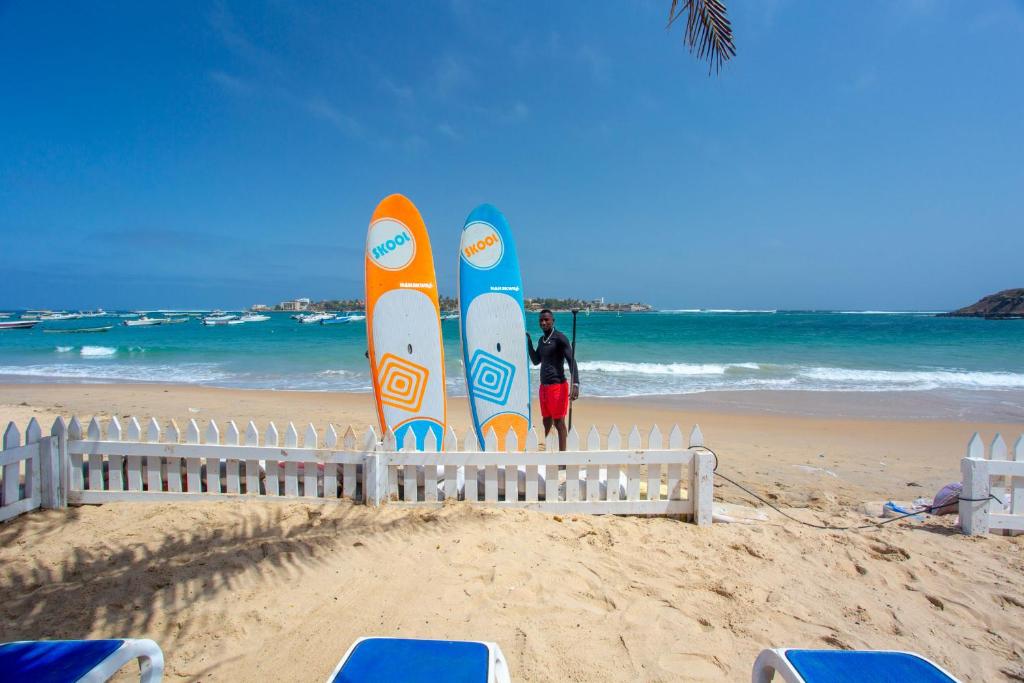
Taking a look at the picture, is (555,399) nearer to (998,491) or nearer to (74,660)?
(998,491)

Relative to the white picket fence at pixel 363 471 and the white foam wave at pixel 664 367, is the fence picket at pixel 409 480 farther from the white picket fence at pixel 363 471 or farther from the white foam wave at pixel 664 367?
the white foam wave at pixel 664 367

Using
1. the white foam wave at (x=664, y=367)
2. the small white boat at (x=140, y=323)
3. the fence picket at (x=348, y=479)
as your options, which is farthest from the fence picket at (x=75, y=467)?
the small white boat at (x=140, y=323)

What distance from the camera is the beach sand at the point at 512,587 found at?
228cm

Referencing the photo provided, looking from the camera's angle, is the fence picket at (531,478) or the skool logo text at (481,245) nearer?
the fence picket at (531,478)

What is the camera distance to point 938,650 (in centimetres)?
234

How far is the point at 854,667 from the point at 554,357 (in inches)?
135

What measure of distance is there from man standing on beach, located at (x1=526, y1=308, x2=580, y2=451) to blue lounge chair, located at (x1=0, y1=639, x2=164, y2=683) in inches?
135

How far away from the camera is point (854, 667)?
5.13ft

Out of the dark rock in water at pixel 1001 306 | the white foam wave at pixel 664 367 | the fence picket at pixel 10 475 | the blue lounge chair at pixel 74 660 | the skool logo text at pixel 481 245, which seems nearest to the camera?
the blue lounge chair at pixel 74 660

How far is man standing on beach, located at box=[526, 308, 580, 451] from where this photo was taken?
4.69 meters

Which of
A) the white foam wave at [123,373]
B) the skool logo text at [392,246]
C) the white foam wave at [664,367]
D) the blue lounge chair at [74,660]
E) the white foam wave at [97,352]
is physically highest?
the skool logo text at [392,246]

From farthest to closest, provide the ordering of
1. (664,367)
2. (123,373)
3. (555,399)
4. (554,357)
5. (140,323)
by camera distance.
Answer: (140,323) < (664,367) < (123,373) < (554,357) < (555,399)

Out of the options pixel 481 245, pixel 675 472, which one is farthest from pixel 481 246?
pixel 675 472

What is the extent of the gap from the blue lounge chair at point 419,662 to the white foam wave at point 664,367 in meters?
14.9
